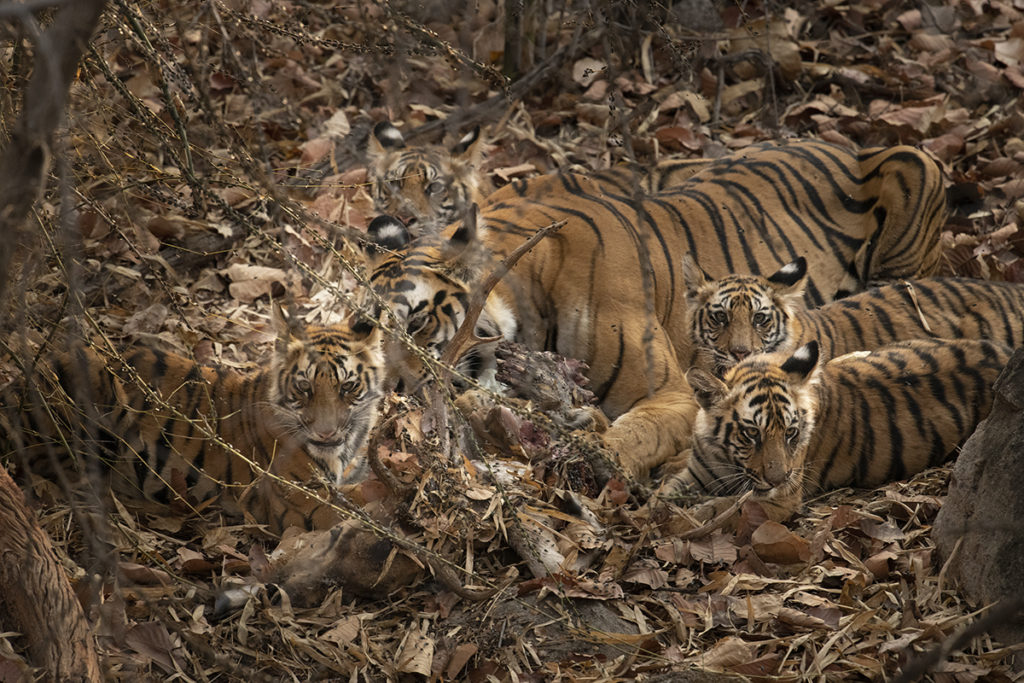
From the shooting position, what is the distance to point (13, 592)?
94.8 inches

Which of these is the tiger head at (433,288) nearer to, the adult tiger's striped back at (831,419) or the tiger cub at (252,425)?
the tiger cub at (252,425)

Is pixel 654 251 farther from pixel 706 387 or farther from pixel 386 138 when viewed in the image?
pixel 386 138

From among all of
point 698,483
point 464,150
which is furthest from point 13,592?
point 464,150

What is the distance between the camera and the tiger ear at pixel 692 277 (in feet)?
14.4

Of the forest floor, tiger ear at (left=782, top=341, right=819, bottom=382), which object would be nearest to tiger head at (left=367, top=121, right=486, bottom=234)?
the forest floor

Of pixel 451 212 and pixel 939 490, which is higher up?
pixel 451 212

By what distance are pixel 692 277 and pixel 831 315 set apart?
653 millimetres

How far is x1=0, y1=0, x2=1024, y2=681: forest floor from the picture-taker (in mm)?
2436

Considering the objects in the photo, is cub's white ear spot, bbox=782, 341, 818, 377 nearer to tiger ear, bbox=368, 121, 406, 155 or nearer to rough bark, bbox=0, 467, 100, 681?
rough bark, bbox=0, 467, 100, 681

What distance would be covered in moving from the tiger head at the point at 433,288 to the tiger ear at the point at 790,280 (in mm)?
1145

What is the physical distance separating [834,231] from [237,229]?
9.90 ft

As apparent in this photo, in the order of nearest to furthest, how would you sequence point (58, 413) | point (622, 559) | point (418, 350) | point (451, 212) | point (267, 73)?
1. point (418, 350)
2. point (622, 559)
3. point (58, 413)
4. point (451, 212)
5. point (267, 73)

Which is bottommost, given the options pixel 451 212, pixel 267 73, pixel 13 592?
pixel 13 592

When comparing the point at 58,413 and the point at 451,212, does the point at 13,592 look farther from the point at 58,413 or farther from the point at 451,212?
the point at 451,212
